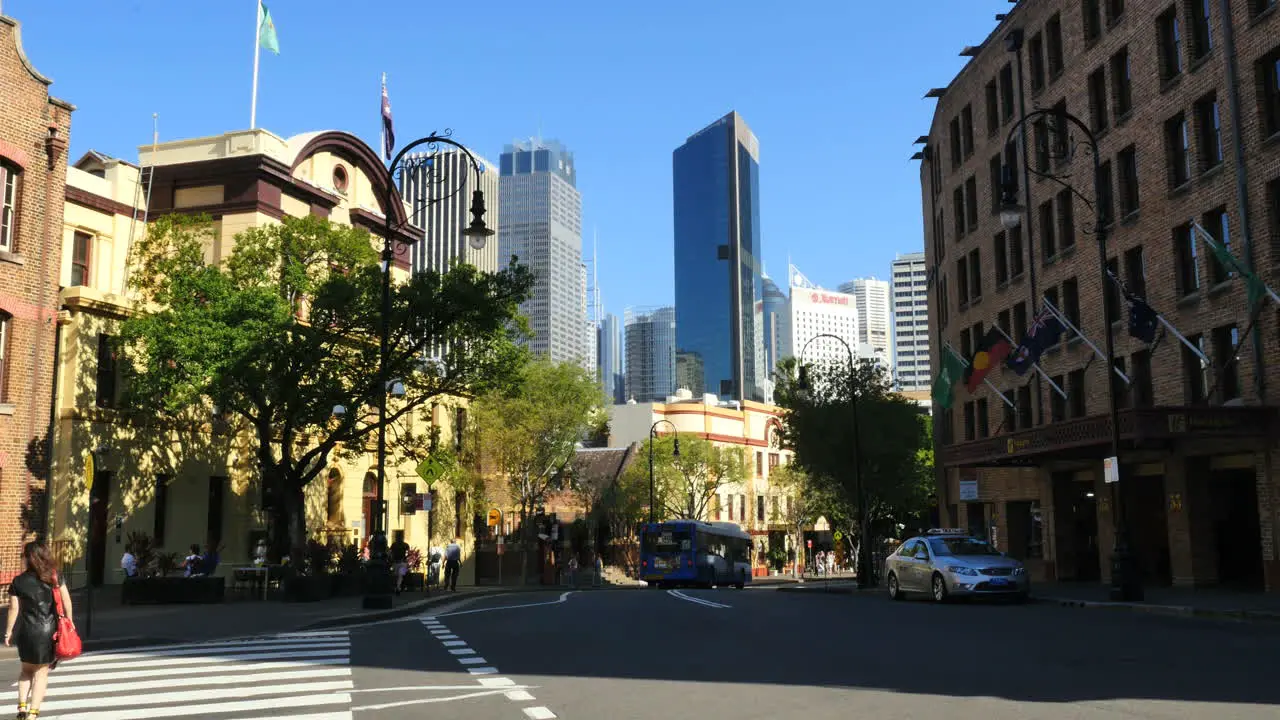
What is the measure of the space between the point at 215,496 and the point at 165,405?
24.4 ft

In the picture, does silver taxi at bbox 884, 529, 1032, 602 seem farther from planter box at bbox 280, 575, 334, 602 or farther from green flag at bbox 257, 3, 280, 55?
green flag at bbox 257, 3, 280, 55

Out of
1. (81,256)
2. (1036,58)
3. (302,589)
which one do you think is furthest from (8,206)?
(1036,58)

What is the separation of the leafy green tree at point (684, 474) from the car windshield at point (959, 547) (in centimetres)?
5120

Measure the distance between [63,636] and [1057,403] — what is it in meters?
35.6

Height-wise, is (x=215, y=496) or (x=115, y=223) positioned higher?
(x=115, y=223)

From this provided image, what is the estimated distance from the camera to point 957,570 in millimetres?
25281

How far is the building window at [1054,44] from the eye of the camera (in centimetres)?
4000

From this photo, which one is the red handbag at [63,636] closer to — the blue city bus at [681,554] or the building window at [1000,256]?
the building window at [1000,256]

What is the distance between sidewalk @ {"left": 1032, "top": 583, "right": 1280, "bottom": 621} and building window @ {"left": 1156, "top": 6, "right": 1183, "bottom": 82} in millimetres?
13932

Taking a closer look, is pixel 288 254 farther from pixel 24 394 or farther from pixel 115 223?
pixel 24 394

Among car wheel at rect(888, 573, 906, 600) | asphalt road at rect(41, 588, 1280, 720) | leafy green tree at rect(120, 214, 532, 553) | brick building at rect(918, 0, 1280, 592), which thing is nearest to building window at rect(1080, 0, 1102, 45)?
brick building at rect(918, 0, 1280, 592)

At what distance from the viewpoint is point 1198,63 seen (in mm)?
31047

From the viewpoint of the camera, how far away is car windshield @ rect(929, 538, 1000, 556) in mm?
26391

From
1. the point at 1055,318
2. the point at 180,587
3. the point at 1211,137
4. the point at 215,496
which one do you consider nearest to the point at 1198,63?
the point at 1211,137
